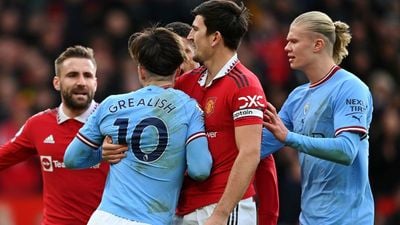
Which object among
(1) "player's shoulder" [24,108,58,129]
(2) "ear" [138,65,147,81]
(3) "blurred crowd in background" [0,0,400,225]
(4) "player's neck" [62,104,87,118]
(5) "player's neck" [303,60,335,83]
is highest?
(2) "ear" [138,65,147,81]

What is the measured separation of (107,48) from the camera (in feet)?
50.2

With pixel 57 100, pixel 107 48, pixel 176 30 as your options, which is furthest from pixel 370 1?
pixel 176 30

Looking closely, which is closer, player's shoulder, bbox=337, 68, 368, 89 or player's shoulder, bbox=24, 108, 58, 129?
player's shoulder, bbox=337, 68, 368, 89

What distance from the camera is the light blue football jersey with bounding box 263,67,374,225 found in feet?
22.9

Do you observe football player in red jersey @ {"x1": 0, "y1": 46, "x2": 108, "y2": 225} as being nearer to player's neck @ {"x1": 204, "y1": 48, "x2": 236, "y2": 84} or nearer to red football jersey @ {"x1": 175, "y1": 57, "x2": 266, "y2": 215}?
red football jersey @ {"x1": 175, "y1": 57, "x2": 266, "y2": 215}

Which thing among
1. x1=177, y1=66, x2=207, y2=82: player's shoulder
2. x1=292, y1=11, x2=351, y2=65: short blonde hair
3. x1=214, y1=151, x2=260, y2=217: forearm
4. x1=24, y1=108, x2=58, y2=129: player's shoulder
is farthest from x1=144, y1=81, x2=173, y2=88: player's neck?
x1=24, y1=108, x2=58, y2=129: player's shoulder

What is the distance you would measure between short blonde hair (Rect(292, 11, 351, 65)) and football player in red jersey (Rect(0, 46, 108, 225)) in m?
1.85

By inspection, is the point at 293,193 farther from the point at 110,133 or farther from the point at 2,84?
the point at 110,133

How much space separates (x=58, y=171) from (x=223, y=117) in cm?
178

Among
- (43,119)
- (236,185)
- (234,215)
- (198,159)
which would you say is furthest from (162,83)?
(43,119)

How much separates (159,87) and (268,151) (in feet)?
3.39

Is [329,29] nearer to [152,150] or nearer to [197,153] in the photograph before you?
[197,153]

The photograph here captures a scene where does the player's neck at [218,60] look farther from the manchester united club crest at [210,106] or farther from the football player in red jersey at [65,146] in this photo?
the football player in red jersey at [65,146]

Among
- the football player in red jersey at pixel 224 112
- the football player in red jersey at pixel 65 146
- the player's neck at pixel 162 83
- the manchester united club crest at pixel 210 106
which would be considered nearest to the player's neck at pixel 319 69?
the football player in red jersey at pixel 224 112
